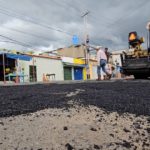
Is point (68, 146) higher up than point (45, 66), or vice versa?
point (45, 66)

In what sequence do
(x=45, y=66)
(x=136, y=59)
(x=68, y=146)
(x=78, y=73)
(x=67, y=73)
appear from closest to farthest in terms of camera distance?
(x=68, y=146) < (x=136, y=59) < (x=45, y=66) < (x=67, y=73) < (x=78, y=73)

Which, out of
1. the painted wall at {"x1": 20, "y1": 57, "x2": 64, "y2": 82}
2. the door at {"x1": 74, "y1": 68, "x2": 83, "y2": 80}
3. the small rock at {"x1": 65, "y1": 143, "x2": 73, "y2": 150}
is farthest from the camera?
the door at {"x1": 74, "y1": 68, "x2": 83, "y2": 80}

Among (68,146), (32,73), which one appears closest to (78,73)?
(32,73)

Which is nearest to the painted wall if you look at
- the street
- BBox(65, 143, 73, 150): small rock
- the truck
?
the truck

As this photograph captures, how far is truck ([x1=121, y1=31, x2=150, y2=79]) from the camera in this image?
12.4 m

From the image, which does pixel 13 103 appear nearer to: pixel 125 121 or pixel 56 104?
pixel 56 104

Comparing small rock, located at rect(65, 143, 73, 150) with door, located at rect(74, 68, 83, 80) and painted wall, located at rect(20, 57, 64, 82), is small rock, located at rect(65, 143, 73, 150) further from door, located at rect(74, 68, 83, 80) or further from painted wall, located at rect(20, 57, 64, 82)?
door, located at rect(74, 68, 83, 80)

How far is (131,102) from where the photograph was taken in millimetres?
3900

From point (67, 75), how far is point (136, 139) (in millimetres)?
34100

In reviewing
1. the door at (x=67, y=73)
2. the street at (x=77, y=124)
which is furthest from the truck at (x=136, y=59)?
the door at (x=67, y=73)

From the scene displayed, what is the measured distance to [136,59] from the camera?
1266cm

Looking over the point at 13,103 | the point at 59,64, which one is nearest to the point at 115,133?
the point at 13,103

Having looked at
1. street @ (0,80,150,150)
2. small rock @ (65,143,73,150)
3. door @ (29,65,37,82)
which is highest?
door @ (29,65,37,82)

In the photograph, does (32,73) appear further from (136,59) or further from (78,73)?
(136,59)
